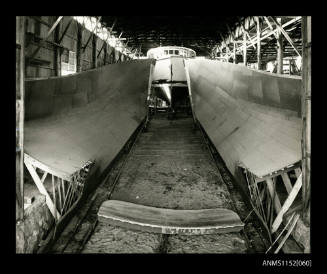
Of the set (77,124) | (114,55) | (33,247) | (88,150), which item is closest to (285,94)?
(88,150)

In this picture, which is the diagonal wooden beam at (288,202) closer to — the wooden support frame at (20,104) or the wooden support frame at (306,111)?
the wooden support frame at (306,111)

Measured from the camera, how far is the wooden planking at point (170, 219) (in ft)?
11.4

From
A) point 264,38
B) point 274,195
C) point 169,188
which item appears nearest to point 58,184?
point 169,188

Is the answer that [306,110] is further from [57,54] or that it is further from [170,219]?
[57,54]

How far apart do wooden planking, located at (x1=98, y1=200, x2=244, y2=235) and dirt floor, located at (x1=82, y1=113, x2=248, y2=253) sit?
0.13 metres

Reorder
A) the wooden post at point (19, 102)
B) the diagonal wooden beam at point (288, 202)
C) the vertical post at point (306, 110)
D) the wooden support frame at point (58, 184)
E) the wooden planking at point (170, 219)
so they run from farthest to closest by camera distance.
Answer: the wooden planking at point (170, 219) → the wooden support frame at point (58, 184) → the diagonal wooden beam at point (288, 202) → the vertical post at point (306, 110) → the wooden post at point (19, 102)

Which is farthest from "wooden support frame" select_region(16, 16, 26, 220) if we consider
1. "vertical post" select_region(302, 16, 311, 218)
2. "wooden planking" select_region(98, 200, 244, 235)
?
Result: "vertical post" select_region(302, 16, 311, 218)

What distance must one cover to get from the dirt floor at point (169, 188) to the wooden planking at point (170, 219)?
0.42 ft

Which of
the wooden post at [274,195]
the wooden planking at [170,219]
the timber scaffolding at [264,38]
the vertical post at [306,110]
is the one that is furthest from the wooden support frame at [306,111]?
the timber scaffolding at [264,38]

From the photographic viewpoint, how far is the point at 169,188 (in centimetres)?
486

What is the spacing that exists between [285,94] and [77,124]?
4.22 meters
